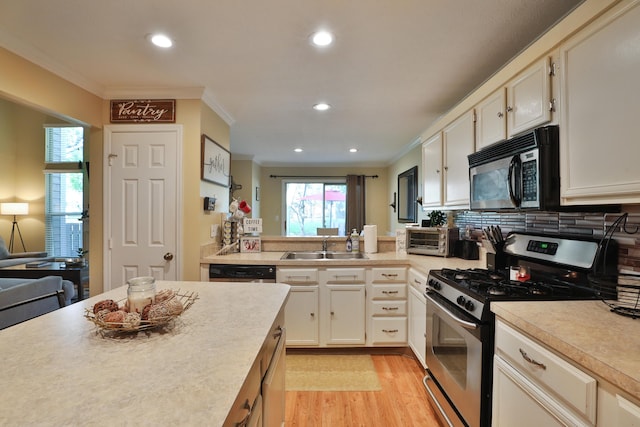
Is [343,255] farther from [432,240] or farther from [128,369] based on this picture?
[128,369]

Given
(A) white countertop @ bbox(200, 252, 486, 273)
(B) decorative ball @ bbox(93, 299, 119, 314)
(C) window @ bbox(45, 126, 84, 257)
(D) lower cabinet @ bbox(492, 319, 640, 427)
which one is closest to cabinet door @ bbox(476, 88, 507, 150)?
(A) white countertop @ bbox(200, 252, 486, 273)

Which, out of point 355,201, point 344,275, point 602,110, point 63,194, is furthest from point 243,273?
point 63,194

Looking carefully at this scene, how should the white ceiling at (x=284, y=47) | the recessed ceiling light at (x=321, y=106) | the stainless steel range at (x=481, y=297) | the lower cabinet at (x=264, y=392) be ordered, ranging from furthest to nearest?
the recessed ceiling light at (x=321, y=106), the white ceiling at (x=284, y=47), the stainless steel range at (x=481, y=297), the lower cabinet at (x=264, y=392)

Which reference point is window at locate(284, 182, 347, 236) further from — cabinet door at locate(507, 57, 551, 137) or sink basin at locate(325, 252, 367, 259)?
cabinet door at locate(507, 57, 551, 137)

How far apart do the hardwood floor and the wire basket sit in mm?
1215

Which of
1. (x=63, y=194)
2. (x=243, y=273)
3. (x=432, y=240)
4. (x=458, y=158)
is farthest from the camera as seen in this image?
(x=63, y=194)

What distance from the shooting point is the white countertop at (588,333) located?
787 millimetres

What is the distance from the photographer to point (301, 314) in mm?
2645

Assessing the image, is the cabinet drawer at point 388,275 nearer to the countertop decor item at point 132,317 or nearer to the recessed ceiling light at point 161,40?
the countertop decor item at point 132,317

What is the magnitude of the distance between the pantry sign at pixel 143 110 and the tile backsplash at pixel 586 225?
290 cm

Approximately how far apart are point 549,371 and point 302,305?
1.92 meters

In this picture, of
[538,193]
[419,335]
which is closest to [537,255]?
[538,193]

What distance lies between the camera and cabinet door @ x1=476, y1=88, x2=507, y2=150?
5.90 feet

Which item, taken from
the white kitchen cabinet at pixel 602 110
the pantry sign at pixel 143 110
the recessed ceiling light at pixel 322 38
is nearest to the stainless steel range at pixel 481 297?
the white kitchen cabinet at pixel 602 110
